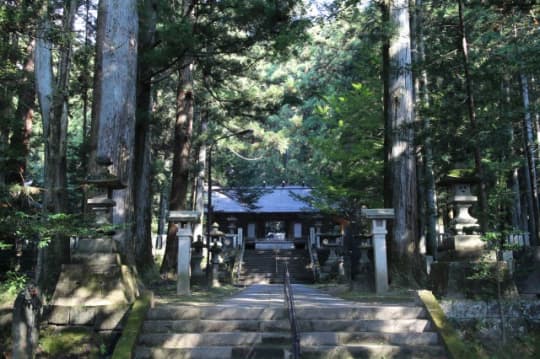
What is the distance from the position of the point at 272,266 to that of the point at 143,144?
14.4m

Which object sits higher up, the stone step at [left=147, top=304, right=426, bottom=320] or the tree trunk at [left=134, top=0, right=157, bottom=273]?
the tree trunk at [left=134, top=0, right=157, bottom=273]

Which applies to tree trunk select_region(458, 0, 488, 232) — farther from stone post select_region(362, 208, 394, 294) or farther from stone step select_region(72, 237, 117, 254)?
stone step select_region(72, 237, 117, 254)

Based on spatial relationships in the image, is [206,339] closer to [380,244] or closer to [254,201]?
[380,244]

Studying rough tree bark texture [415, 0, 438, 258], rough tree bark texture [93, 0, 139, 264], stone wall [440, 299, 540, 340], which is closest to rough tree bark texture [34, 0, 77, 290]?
rough tree bark texture [93, 0, 139, 264]

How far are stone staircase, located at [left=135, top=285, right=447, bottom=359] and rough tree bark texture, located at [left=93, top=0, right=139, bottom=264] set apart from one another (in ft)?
8.14

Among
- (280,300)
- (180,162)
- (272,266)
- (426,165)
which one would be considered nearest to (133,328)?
(280,300)

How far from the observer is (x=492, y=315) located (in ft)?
21.9

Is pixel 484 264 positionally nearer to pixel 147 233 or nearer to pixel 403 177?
pixel 403 177

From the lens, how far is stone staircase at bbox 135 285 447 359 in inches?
237

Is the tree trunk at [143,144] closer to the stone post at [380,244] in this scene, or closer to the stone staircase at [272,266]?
the stone post at [380,244]

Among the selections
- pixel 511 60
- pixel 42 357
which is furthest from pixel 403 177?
pixel 42 357

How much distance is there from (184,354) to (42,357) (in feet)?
5.68

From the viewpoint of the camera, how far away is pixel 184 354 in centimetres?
600

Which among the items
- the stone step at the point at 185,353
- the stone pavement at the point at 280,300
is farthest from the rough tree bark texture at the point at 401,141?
the stone step at the point at 185,353
